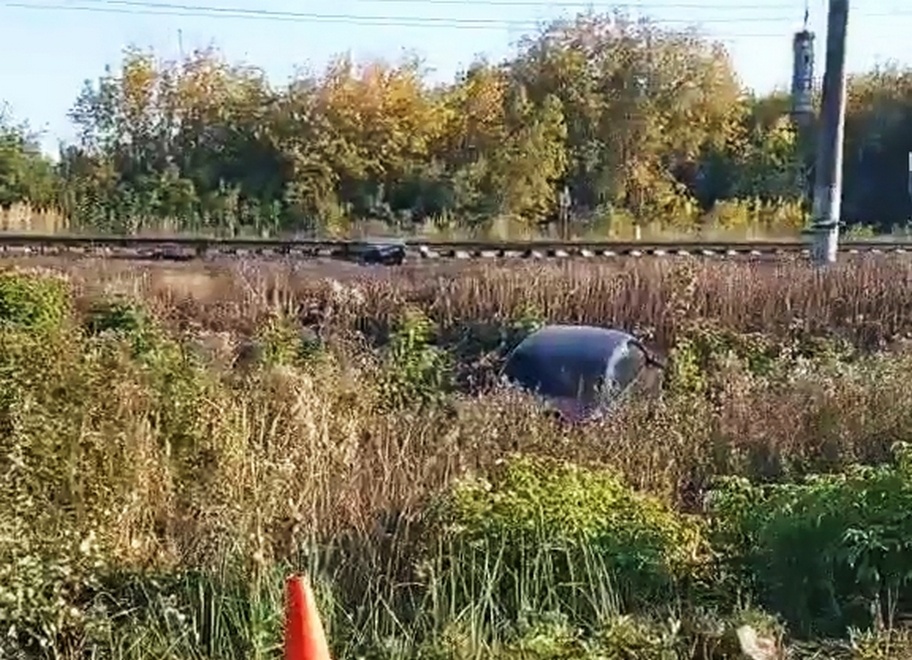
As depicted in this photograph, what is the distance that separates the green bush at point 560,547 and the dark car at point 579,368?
3861 millimetres

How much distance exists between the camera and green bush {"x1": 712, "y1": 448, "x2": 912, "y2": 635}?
609cm

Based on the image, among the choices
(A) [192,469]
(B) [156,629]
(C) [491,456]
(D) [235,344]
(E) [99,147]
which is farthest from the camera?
(E) [99,147]

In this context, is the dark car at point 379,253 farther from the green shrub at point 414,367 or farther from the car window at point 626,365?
the car window at point 626,365

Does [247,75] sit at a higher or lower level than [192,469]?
higher

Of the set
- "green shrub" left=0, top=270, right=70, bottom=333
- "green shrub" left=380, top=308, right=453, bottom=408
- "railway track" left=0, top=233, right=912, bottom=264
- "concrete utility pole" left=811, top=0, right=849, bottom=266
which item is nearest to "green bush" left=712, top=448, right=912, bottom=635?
"green shrub" left=380, top=308, right=453, bottom=408

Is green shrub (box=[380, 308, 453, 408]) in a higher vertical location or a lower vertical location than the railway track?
lower

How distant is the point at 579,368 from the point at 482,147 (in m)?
31.0

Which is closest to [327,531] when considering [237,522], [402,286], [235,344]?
[237,522]

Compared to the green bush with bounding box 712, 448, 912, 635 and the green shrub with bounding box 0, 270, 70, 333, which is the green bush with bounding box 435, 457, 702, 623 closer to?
the green bush with bounding box 712, 448, 912, 635

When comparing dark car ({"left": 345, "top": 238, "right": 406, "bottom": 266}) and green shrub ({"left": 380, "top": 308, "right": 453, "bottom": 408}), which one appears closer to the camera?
green shrub ({"left": 380, "top": 308, "right": 453, "bottom": 408})

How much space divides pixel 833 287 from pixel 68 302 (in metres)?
9.00

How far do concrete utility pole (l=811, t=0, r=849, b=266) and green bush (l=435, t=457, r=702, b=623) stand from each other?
1349 cm

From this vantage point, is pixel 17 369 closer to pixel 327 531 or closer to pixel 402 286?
pixel 327 531

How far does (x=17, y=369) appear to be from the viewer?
8180mm
